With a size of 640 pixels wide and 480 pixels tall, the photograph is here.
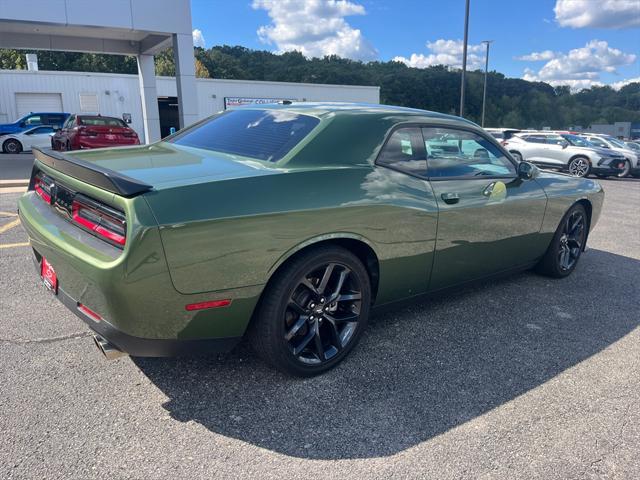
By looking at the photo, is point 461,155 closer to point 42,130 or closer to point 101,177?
point 101,177

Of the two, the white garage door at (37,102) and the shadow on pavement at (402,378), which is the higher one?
the white garage door at (37,102)

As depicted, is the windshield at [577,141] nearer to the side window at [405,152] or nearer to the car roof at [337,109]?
the car roof at [337,109]

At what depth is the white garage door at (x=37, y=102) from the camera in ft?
85.8

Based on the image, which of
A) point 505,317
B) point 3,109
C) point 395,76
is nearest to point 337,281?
point 505,317

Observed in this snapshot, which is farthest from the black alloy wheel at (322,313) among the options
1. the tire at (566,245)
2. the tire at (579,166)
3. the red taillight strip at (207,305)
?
the tire at (579,166)

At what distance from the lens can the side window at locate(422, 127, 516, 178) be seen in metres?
3.34

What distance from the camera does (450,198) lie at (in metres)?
3.28

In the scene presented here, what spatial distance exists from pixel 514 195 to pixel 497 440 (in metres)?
2.10

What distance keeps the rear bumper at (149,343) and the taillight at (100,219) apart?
386mm

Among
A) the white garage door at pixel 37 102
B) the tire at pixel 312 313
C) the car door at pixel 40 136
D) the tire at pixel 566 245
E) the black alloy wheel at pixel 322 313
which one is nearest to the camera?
the tire at pixel 312 313

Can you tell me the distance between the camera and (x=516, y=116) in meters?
81.5

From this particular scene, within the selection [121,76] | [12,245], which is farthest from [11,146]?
[12,245]

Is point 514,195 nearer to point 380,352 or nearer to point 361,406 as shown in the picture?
point 380,352

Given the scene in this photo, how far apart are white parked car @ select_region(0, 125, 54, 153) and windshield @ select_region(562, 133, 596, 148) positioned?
19538 mm
